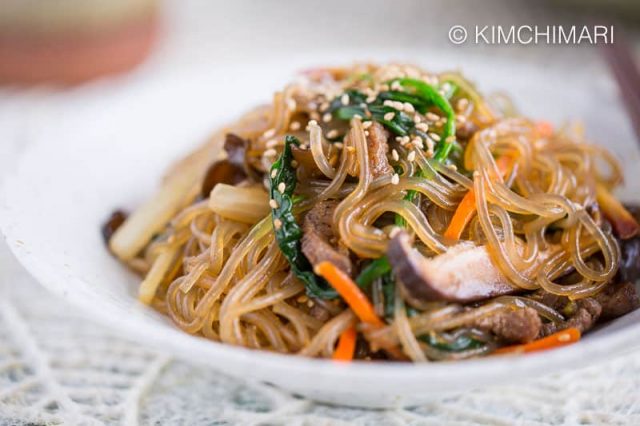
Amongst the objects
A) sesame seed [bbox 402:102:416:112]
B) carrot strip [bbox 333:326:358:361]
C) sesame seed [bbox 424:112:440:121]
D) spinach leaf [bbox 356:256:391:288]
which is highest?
sesame seed [bbox 402:102:416:112]

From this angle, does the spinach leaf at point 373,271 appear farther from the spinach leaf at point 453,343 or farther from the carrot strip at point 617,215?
the carrot strip at point 617,215

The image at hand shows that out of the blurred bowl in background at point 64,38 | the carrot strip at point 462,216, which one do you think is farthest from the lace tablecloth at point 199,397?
the blurred bowl in background at point 64,38

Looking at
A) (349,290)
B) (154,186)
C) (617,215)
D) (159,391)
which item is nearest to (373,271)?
(349,290)

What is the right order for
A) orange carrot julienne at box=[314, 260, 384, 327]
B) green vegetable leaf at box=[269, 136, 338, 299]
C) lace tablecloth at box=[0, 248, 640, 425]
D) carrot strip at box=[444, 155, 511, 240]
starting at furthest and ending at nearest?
lace tablecloth at box=[0, 248, 640, 425]
carrot strip at box=[444, 155, 511, 240]
green vegetable leaf at box=[269, 136, 338, 299]
orange carrot julienne at box=[314, 260, 384, 327]

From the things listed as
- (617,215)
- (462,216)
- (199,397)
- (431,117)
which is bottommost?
Answer: (199,397)

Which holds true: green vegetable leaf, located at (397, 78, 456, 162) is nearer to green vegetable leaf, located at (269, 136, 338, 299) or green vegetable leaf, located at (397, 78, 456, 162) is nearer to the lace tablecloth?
green vegetable leaf, located at (269, 136, 338, 299)

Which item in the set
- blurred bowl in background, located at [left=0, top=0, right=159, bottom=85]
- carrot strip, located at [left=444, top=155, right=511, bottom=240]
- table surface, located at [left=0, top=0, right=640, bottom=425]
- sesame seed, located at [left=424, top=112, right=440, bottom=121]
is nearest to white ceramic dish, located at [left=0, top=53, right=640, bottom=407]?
table surface, located at [left=0, top=0, right=640, bottom=425]

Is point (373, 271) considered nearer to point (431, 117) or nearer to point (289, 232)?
point (289, 232)
